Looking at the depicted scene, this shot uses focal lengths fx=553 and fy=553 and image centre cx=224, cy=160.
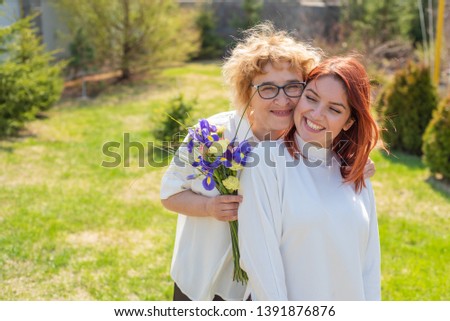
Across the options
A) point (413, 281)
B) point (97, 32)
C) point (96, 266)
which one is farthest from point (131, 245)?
point (97, 32)

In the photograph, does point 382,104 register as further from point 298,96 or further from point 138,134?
point 298,96

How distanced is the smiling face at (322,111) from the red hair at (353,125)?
2cm

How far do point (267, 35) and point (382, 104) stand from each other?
722cm

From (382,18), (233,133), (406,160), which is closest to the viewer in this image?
(233,133)

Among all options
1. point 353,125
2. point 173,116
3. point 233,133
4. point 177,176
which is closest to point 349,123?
point 353,125

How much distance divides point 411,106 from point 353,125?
23.0 feet

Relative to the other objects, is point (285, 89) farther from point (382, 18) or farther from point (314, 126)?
point (382, 18)

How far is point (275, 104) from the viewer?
2.38 m

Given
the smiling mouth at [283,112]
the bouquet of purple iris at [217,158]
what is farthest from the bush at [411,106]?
the bouquet of purple iris at [217,158]

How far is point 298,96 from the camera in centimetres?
238

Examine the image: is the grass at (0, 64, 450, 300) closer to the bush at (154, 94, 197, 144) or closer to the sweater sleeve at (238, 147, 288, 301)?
the bush at (154, 94, 197, 144)

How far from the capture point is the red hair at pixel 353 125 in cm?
217

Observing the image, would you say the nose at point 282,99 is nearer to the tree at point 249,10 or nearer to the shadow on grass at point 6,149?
the shadow on grass at point 6,149

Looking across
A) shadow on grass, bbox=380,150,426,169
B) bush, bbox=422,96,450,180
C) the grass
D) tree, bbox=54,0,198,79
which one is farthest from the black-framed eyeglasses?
tree, bbox=54,0,198,79
